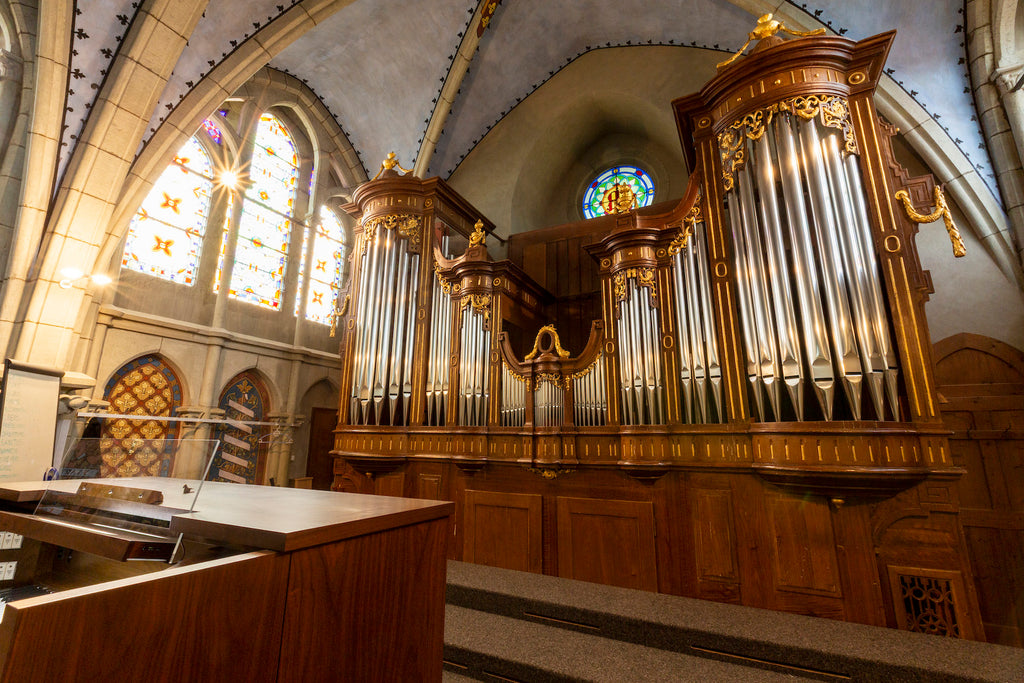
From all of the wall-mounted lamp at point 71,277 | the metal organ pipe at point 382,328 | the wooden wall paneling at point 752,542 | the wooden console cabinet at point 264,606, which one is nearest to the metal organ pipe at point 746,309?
the wooden wall paneling at point 752,542

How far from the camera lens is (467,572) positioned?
380 cm

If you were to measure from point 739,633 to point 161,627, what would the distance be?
8.97ft

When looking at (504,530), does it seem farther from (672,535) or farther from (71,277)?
(71,277)

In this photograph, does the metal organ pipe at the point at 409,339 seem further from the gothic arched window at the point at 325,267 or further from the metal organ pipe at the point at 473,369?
the gothic arched window at the point at 325,267

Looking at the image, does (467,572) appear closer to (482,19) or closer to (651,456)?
(651,456)

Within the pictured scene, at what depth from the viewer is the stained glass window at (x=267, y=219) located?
8.33 meters

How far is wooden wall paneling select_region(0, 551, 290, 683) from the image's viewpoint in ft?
2.43

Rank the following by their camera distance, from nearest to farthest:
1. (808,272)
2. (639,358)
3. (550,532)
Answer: (808,272) → (639,358) → (550,532)

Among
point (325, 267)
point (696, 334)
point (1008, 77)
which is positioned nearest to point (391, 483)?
point (696, 334)

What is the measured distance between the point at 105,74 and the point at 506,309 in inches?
187

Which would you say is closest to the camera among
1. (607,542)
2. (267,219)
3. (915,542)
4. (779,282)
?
(915,542)

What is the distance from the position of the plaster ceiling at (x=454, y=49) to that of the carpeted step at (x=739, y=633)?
17.2 feet

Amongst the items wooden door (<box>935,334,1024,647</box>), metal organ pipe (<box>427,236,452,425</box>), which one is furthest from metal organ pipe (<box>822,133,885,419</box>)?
metal organ pipe (<box>427,236,452,425</box>)

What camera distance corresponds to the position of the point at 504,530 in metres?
4.27
